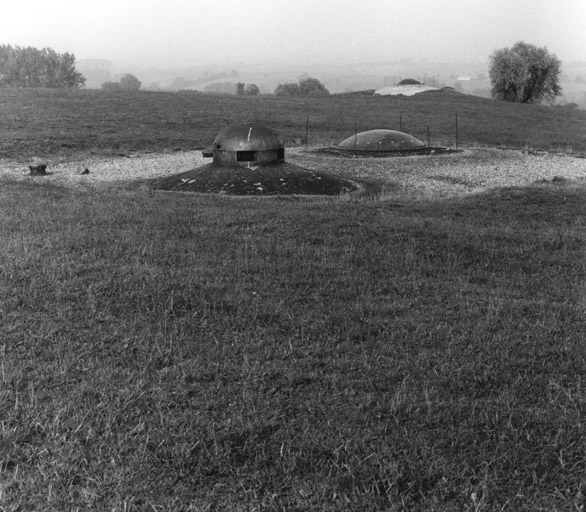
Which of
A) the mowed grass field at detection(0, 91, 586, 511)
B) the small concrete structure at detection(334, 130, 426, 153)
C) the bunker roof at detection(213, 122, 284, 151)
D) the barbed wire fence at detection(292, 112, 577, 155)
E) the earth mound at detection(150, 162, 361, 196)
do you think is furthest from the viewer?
the barbed wire fence at detection(292, 112, 577, 155)

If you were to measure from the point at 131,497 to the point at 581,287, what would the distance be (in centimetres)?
506

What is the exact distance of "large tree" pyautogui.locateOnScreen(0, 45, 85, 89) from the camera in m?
87.6

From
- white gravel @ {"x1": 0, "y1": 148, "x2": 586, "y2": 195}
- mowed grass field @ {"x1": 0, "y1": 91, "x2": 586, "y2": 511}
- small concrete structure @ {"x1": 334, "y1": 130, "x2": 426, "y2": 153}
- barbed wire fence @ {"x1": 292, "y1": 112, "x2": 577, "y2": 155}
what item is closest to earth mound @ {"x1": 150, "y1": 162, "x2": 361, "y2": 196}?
white gravel @ {"x1": 0, "y1": 148, "x2": 586, "y2": 195}

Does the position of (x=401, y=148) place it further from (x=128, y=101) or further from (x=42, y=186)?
(x=128, y=101)

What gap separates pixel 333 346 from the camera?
15.2ft

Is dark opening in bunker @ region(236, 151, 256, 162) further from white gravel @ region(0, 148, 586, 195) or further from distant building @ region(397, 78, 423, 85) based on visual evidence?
distant building @ region(397, 78, 423, 85)

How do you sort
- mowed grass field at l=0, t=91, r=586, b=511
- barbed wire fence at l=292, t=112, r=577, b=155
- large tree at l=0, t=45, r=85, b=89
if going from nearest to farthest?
mowed grass field at l=0, t=91, r=586, b=511
barbed wire fence at l=292, t=112, r=577, b=155
large tree at l=0, t=45, r=85, b=89

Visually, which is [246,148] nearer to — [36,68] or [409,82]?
[409,82]

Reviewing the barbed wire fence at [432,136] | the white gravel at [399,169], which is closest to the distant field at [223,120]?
the barbed wire fence at [432,136]

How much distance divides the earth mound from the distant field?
10444 mm

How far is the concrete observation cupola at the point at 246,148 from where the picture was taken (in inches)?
605

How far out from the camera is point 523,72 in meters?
59.5

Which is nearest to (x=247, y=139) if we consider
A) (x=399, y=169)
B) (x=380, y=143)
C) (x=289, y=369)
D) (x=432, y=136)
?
(x=399, y=169)

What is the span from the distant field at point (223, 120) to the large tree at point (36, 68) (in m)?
48.3
